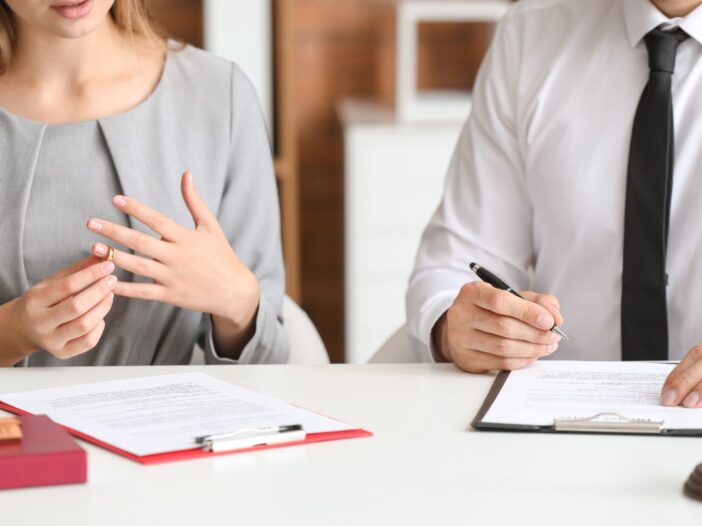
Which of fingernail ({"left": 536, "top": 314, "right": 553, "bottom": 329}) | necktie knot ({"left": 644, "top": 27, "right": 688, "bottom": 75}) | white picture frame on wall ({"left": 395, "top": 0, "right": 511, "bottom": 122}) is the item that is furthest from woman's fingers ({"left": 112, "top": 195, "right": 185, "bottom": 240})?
white picture frame on wall ({"left": 395, "top": 0, "right": 511, "bottom": 122})

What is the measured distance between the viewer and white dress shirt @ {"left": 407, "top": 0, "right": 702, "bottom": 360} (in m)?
1.67

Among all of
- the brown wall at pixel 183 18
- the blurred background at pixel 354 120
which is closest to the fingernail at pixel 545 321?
the blurred background at pixel 354 120

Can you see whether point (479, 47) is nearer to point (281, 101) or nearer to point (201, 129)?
point (281, 101)

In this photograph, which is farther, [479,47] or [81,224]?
[479,47]

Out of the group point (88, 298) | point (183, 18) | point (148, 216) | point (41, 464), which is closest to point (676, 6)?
point (148, 216)

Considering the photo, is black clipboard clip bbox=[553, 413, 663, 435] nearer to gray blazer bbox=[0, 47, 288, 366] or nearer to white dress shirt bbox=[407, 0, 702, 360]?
white dress shirt bbox=[407, 0, 702, 360]

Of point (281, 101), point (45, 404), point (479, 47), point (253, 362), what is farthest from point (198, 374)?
point (479, 47)

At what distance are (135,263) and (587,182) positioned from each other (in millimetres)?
695

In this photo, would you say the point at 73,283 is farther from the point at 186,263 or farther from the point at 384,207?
the point at 384,207

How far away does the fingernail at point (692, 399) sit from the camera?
1190 millimetres

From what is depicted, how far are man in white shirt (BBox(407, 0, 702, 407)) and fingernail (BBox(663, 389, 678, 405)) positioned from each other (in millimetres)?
365

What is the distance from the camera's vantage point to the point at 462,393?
1304mm

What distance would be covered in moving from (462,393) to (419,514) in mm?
389

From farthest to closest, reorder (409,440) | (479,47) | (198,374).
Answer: (479,47) → (198,374) → (409,440)
